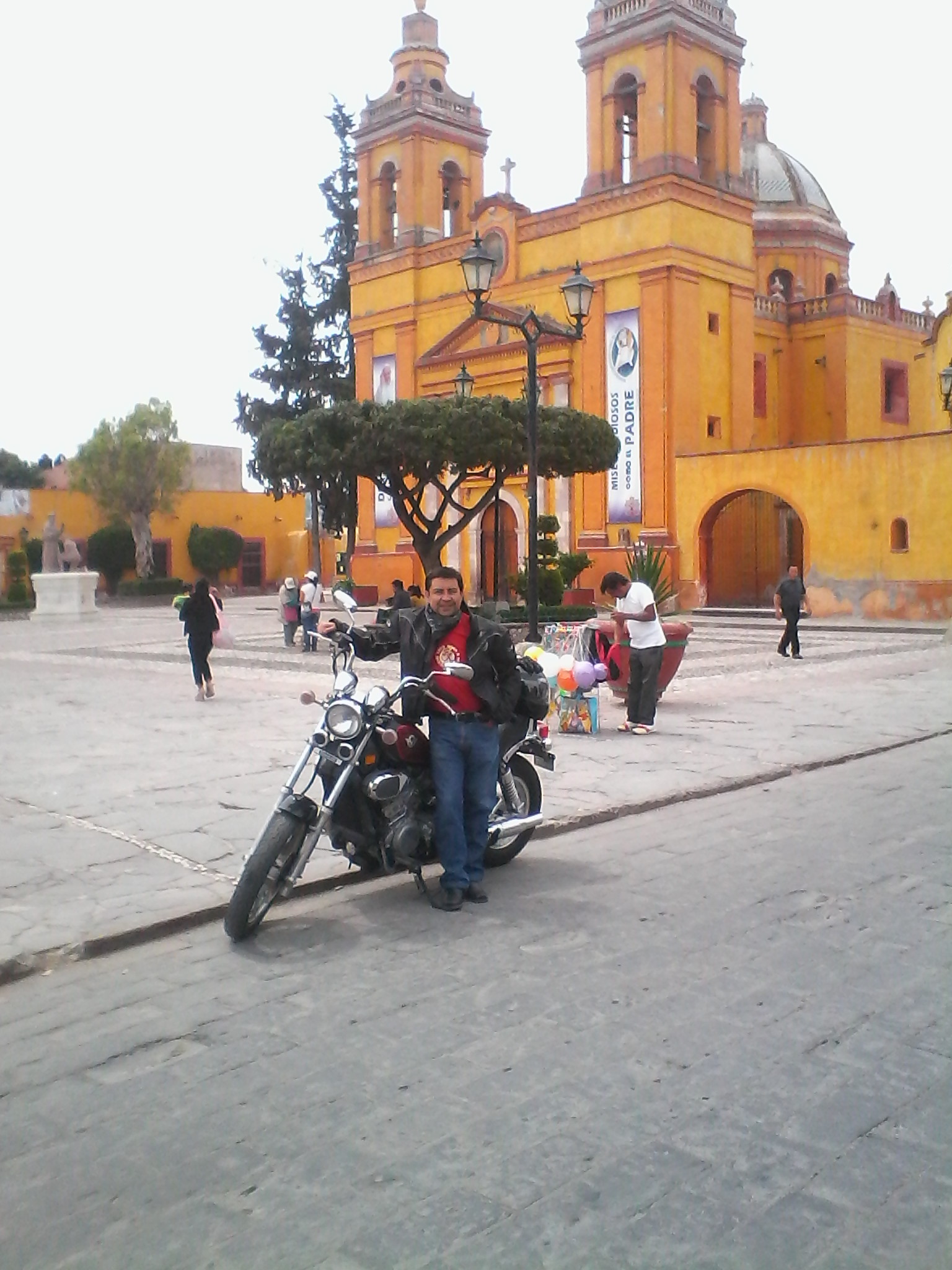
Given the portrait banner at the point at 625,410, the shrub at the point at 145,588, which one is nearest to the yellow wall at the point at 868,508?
the portrait banner at the point at 625,410

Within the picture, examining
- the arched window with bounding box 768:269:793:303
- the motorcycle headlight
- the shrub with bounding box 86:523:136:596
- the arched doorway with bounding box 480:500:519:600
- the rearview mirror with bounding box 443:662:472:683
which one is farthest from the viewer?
the shrub with bounding box 86:523:136:596

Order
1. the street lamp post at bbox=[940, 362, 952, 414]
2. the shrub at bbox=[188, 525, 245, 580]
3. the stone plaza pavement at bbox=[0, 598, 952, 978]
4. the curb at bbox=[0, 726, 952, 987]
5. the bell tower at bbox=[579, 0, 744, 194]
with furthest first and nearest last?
the shrub at bbox=[188, 525, 245, 580], the bell tower at bbox=[579, 0, 744, 194], the street lamp post at bbox=[940, 362, 952, 414], the stone plaza pavement at bbox=[0, 598, 952, 978], the curb at bbox=[0, 726, 952, 987]

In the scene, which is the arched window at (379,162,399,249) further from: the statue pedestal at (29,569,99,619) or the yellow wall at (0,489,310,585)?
the yellow wall at (0,489,310,585)

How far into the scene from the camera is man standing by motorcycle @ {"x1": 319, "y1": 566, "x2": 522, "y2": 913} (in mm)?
5363

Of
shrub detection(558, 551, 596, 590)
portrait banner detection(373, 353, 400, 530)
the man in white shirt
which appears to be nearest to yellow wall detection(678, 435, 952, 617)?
shrub detection(558, 551, 596, 590)

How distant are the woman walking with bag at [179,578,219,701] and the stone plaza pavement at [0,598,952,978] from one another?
0.86 ft

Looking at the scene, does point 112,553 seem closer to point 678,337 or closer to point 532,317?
point 678,337

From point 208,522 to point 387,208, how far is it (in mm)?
21205

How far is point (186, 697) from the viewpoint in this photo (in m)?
13.8

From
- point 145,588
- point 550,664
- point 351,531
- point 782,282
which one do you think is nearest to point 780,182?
point 782,282

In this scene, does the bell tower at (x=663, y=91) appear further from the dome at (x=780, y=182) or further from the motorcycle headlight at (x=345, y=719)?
the motorcycle headlight at (x=345, y=719)

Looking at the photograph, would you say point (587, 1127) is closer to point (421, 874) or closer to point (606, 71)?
point (421, 874)

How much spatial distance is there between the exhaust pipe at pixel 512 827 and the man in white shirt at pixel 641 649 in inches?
161

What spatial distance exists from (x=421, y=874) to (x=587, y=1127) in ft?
8.12
